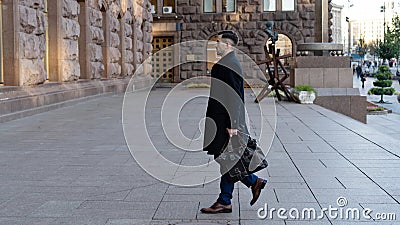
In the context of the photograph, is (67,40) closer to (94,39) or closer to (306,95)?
(94,39)

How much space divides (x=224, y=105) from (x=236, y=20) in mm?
31826

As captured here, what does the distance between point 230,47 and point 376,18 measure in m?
155

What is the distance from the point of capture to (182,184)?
704 cm

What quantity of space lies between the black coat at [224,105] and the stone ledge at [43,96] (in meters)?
8.71

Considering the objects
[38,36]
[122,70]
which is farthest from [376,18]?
[38,36]

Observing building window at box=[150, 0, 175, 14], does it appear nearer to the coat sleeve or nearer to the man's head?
the man's head

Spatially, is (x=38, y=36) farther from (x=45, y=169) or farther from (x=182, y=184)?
(x=182, y=184)

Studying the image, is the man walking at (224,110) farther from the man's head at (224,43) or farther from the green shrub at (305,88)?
the green shrub at (305,88)

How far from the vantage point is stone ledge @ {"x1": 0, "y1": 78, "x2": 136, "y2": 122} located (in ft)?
45.1

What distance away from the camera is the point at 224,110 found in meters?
5.64

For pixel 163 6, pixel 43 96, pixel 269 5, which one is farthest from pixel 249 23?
pixel 43 96

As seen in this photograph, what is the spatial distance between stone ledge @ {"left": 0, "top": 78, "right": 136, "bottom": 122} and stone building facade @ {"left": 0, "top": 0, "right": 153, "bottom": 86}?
25 cm

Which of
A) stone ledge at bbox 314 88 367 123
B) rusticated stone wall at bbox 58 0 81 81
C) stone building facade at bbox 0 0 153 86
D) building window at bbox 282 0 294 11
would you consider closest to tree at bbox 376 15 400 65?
building window at bbox 282 0 294 11

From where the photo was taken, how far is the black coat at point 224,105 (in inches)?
221
